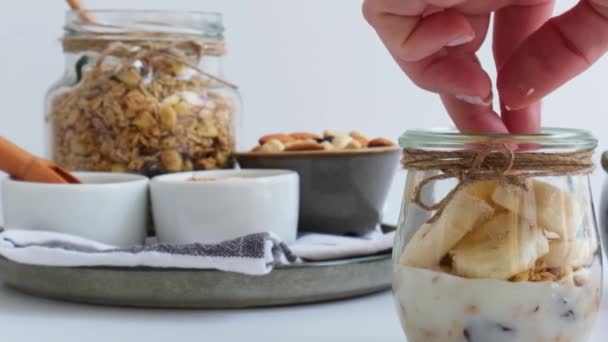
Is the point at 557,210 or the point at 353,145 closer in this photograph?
the point at 557,210

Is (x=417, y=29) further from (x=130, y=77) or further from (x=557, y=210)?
(x=130, y=77)

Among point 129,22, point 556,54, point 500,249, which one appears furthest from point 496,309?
point 129,22

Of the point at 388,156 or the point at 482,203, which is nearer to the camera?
the point at 482,203

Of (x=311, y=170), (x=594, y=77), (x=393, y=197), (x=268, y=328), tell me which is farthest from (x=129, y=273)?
(x=594, y=77)

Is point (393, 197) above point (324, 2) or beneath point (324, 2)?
beneath

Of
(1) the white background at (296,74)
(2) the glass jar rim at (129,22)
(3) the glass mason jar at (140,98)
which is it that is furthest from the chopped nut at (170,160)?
(1) the white background at (296,74)

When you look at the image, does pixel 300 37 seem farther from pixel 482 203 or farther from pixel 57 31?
pixel 482 203
